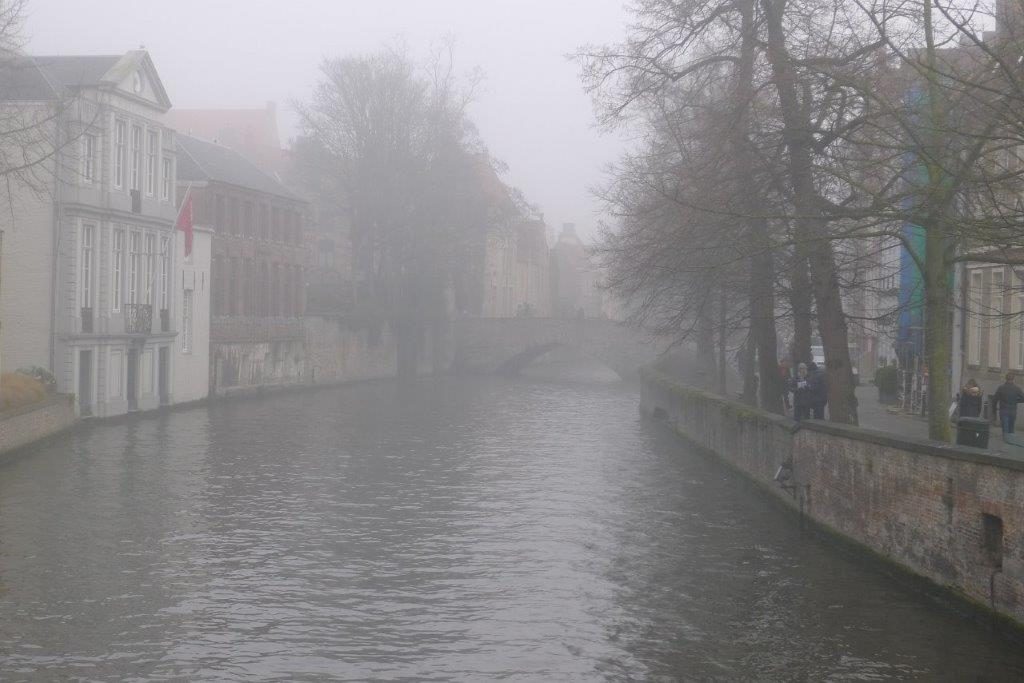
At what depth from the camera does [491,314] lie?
8456cm

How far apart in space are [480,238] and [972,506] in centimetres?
4597

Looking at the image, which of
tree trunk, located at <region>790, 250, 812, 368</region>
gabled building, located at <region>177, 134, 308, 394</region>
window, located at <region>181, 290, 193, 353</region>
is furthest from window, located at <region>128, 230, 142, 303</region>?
tree trunk, located at <region>790, 250, 812, 368</region>

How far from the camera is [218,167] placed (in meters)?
47.0

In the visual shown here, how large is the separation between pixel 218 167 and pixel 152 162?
10.4 m

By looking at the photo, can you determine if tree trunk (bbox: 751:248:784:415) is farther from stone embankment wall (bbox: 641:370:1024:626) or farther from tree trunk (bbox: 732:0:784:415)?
stone embankment wall (bbox: 641:370:1024:626)

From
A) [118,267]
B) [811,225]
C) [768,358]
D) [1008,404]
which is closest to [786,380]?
[768,358]

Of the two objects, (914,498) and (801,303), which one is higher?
(801,303)

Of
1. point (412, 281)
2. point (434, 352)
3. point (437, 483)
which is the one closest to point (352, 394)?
point (412, 281)

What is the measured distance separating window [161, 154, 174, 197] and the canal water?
13.9m

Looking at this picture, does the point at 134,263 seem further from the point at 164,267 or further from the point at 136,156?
the point at 136,156

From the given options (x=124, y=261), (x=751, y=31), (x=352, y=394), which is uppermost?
(x=751, y=31)

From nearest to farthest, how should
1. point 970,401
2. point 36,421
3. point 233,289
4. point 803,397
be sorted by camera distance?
point 970,401 → point 803,397 → point 36,421 → point 233,289

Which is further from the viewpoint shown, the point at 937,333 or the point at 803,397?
the point at 803,397

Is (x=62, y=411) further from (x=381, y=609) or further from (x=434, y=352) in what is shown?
(x=434, y=352)
